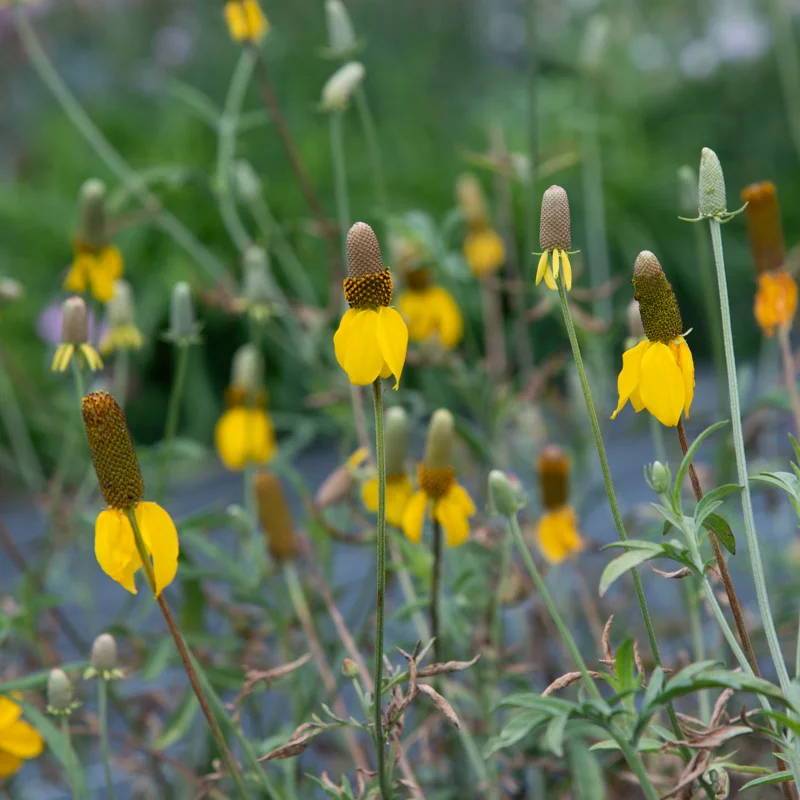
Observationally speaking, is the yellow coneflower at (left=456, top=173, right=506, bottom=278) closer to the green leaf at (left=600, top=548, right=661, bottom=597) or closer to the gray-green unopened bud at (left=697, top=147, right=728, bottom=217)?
the gray-green unopened bud at (left=697, top=147, right=728, bottom=217)

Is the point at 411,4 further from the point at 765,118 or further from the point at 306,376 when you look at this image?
the point at 306,376

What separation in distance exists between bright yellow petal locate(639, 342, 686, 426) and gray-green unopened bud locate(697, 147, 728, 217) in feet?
0.33

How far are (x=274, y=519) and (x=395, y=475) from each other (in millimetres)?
214

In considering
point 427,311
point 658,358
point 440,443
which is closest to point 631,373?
point 658,358

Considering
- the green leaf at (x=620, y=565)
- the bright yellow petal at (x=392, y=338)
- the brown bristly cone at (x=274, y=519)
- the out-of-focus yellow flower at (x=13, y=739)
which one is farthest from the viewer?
the brown bristly cone at (x=274, y=519)

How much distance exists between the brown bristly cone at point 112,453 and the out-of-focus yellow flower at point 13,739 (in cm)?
38

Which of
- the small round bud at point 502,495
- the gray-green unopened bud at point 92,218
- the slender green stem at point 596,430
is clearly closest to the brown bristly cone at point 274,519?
the gray-green unopened bud at point 92,218

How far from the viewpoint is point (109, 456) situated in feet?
2.64

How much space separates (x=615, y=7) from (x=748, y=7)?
1110 mm

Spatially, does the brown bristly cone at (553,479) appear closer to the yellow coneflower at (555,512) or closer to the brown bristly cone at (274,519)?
the yellow coneflower at (555,512)

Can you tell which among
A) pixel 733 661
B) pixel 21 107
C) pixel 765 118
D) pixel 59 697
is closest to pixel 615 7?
pixel 765 118

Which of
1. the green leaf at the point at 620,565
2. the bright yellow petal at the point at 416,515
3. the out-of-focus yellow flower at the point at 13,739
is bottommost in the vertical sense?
the out-of-focus yellow flower at the point at 13,739

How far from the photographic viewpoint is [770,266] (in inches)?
48.6

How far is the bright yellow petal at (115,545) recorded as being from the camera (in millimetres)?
816
